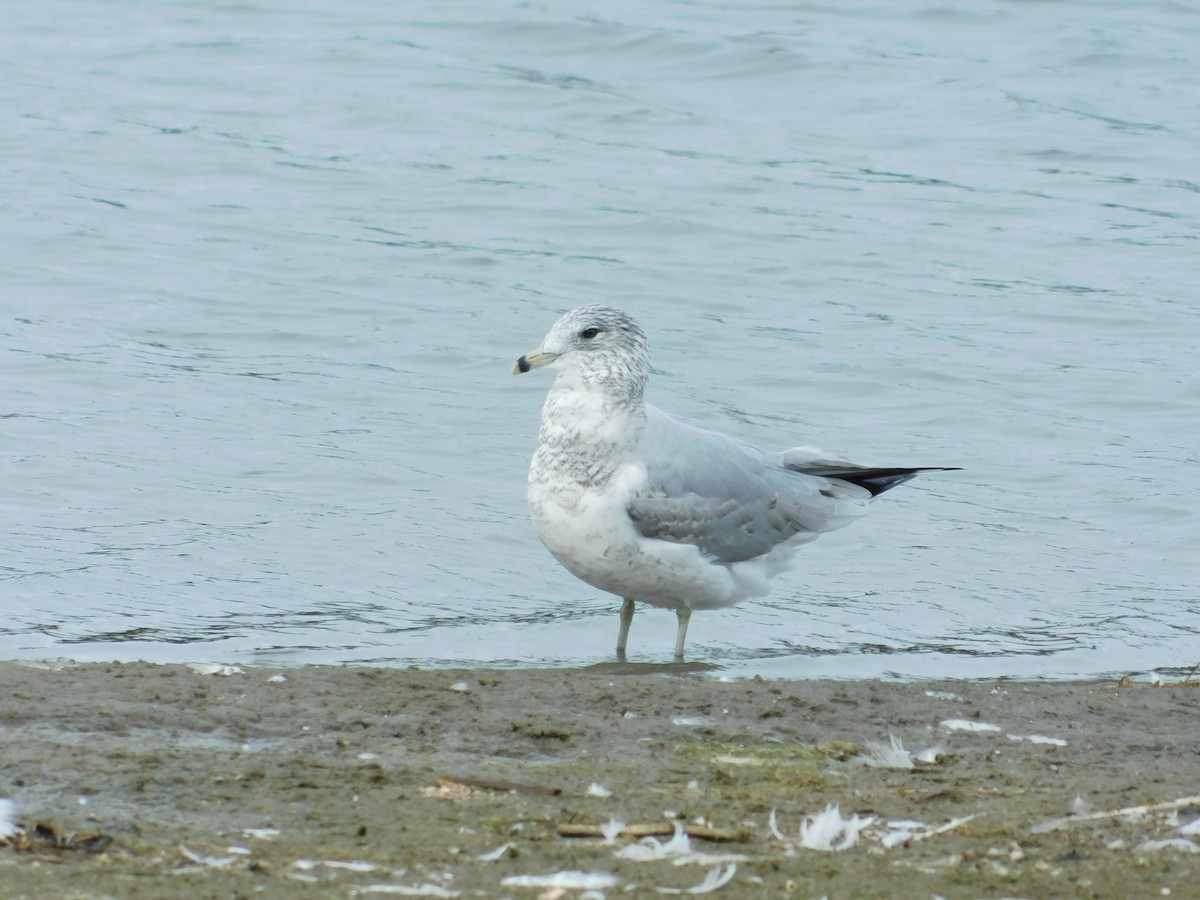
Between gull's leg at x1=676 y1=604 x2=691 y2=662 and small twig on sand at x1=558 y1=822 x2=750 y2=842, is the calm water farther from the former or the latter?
small twig on sand at x1=558 y1=822 x2=750 y2=842

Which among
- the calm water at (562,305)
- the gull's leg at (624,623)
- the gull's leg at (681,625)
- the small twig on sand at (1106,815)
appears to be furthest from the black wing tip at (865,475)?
the small twig on sand at (1106,815)

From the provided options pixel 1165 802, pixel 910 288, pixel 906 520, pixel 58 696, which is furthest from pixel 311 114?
pixel 1165 802

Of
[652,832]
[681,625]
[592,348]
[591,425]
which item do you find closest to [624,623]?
[681,625]

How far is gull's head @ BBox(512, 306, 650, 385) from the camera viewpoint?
6.92 meters

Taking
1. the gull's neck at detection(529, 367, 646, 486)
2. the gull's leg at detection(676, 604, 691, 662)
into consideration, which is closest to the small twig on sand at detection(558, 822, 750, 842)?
the gull's neck at detection(529, 367, 646, 486)

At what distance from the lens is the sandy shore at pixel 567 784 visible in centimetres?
369

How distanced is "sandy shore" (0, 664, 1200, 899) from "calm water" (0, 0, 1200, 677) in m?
1.28

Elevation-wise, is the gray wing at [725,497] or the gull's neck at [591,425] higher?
the gull's neck at [591,425]

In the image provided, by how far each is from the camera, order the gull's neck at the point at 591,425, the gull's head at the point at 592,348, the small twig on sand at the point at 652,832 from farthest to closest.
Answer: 1. the gull's head at the point at 592,348
2. the gull's neck at the point at 591,425
3. the small twig on sand at the point at 652,832

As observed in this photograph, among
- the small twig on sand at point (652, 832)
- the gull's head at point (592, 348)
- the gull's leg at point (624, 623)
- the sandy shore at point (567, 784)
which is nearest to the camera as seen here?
the sandy shore at point (567, 784)

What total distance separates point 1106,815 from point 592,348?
10.9ft

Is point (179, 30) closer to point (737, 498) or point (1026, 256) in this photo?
point (1026, 256)

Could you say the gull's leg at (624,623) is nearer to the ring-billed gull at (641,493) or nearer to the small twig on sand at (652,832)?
the ring-billed gull at (641,493)

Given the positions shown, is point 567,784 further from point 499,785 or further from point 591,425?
point 591,425
